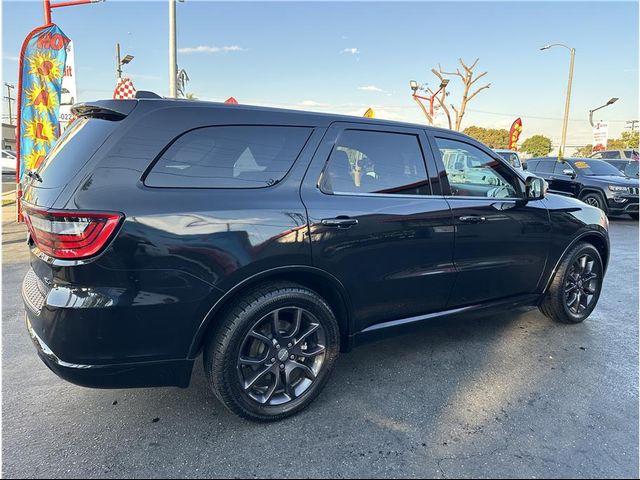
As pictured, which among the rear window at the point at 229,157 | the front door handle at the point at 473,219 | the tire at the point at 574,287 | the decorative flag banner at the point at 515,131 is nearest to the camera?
the rear window at the point at 229,157

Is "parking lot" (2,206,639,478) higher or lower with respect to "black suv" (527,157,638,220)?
lower

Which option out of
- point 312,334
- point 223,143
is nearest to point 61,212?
point 223,143

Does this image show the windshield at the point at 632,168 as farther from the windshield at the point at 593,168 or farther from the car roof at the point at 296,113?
the car roof at the point at 296,113

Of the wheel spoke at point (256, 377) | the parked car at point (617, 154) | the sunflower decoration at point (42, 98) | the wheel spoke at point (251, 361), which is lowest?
Result: the wheel spoke at point (256, 377)

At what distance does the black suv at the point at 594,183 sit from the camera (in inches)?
436

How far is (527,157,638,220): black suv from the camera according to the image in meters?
11.1

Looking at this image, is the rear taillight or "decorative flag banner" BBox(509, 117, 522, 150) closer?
the rear taillight

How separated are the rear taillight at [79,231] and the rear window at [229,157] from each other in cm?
28

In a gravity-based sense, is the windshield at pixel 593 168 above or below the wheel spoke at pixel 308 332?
above

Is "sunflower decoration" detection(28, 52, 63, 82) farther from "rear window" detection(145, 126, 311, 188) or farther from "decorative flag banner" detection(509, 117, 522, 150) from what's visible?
"decorative flag banner" detection(509, 117, 522, 150)

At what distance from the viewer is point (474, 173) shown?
11.4 ft

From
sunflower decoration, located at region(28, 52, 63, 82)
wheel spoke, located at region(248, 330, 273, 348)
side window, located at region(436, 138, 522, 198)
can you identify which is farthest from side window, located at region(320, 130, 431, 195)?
sunflower decoration, located at region(28, 52, 63, 82)

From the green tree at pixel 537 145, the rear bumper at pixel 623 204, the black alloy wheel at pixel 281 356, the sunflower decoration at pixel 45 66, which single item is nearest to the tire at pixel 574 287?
the black alloy wheel at pixel 281 356

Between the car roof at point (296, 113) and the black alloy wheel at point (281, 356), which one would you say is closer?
the car roof at point (296, 113)
